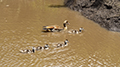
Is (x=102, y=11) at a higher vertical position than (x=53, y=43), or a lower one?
higher

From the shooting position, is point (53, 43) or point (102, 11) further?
point (102, 11)

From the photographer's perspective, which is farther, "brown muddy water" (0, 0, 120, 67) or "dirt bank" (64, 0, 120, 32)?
"dirt bank" (64, 0, 120, 32)

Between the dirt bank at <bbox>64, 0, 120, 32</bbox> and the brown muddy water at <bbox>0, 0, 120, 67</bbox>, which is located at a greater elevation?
the dirt bank at <bbox>64, 0, 120, 32</bbox>

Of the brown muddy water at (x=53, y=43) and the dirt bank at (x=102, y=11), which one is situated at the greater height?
the dirt bank at (x=102, y=11)

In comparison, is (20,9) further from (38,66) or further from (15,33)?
(38,66)
